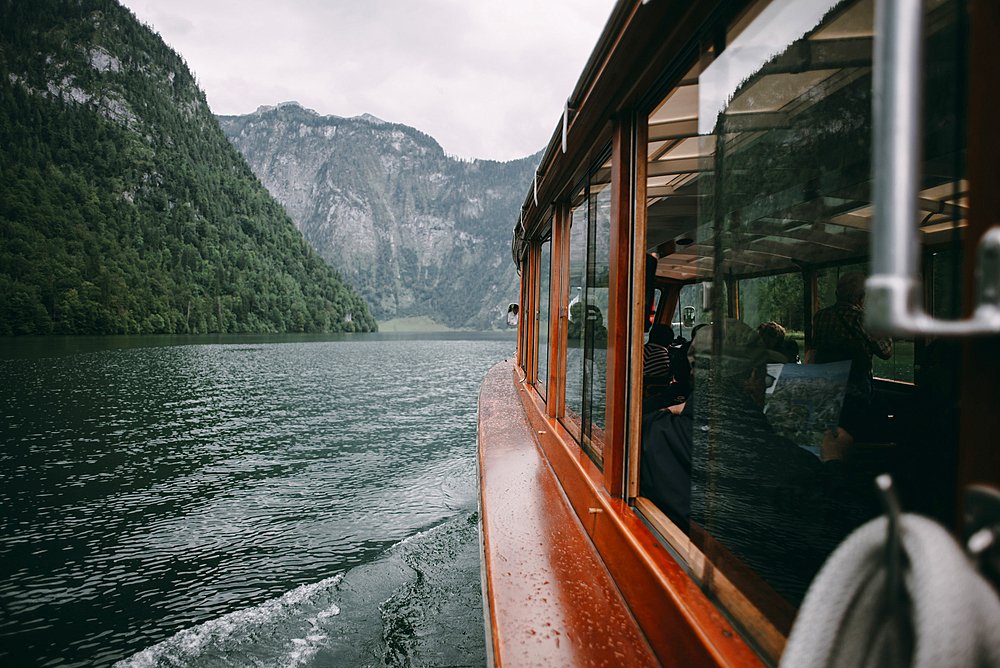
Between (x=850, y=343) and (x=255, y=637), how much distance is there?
340 cm

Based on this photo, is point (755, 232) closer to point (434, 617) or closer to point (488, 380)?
point (434, 617)

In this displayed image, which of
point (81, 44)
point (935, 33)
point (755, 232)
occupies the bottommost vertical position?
point (755, 232)

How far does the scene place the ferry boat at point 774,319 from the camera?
1.86 ft

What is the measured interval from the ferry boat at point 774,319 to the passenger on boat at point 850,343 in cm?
1

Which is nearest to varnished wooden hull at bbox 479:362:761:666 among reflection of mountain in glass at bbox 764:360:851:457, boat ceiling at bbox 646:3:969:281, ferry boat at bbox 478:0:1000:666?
ferry boat at bbox 478:0:1000:666

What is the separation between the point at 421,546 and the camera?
4.43 meters

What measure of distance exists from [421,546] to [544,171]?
3235 mm

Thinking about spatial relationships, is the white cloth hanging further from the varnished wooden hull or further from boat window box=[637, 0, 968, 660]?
the varnished wooden hull

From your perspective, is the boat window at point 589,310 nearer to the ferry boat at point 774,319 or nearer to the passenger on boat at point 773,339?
the ferry boat at point 774,319

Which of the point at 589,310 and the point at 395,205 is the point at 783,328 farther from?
the point at 395,205

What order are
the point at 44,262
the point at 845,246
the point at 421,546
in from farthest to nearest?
the point at 44,262
the point at 421,546
the point at 845,246

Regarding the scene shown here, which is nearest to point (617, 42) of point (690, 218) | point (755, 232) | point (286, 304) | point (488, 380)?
point (755, 232)

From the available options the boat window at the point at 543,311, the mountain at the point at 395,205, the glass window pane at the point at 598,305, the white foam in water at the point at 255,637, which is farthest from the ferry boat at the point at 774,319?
the mountain at the point at 395,205

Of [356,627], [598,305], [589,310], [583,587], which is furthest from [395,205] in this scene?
[583,587]
